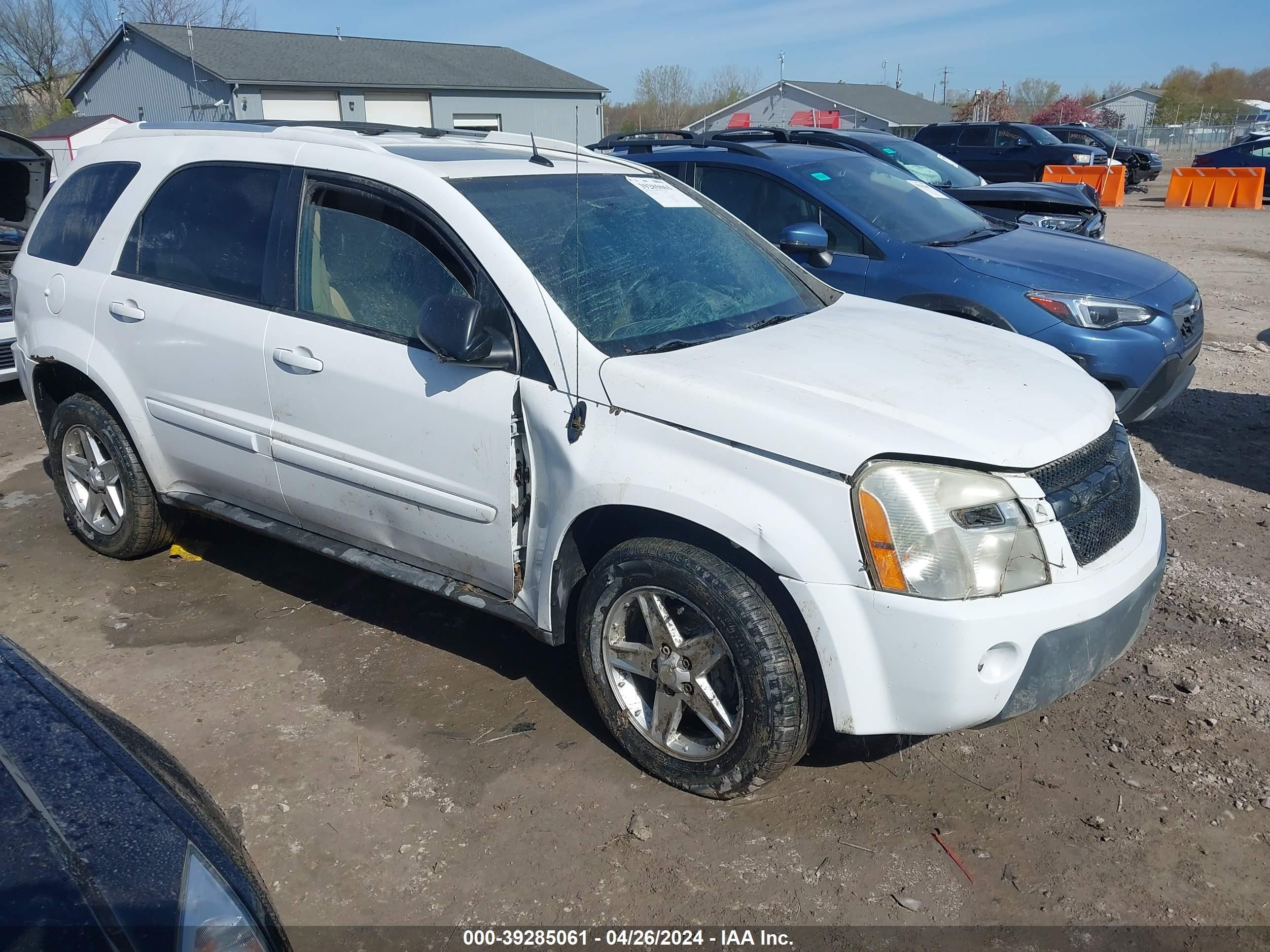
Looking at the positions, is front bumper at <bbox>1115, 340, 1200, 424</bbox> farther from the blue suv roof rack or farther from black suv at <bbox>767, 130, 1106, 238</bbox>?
the blue suv roof rack

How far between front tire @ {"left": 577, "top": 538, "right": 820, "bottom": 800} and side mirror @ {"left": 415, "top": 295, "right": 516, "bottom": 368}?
0.74m

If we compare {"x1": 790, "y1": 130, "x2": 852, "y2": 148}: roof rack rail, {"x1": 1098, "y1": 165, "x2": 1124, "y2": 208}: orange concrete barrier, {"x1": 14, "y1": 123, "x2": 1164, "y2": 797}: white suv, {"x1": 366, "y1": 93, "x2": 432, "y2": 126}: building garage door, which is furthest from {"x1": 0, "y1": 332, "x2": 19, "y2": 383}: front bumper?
{"x1": 366, "y1": 93, "x2": 432, "y2": 126}: building garage door

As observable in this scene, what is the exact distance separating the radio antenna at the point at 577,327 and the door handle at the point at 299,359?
0.98 meters

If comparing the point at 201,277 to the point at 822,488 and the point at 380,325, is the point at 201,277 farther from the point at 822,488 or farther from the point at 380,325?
the point at 822,488

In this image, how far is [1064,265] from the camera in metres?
5.96

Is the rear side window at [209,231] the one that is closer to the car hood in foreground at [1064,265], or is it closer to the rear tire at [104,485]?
the rear tire at [104,485]

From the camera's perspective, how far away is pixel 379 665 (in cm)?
394

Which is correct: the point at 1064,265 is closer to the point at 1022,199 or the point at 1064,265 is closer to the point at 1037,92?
the point at 1022,199

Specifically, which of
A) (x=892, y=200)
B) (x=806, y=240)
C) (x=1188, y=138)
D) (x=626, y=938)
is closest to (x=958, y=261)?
(x=892, y=200)

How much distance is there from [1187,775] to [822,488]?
165 centimetres

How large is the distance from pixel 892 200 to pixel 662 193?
3.03 metres

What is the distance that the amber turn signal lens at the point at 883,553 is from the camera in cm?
261

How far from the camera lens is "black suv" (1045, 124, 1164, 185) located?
25828mm

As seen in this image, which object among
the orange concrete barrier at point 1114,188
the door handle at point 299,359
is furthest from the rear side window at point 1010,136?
the door handle at point 299,359
